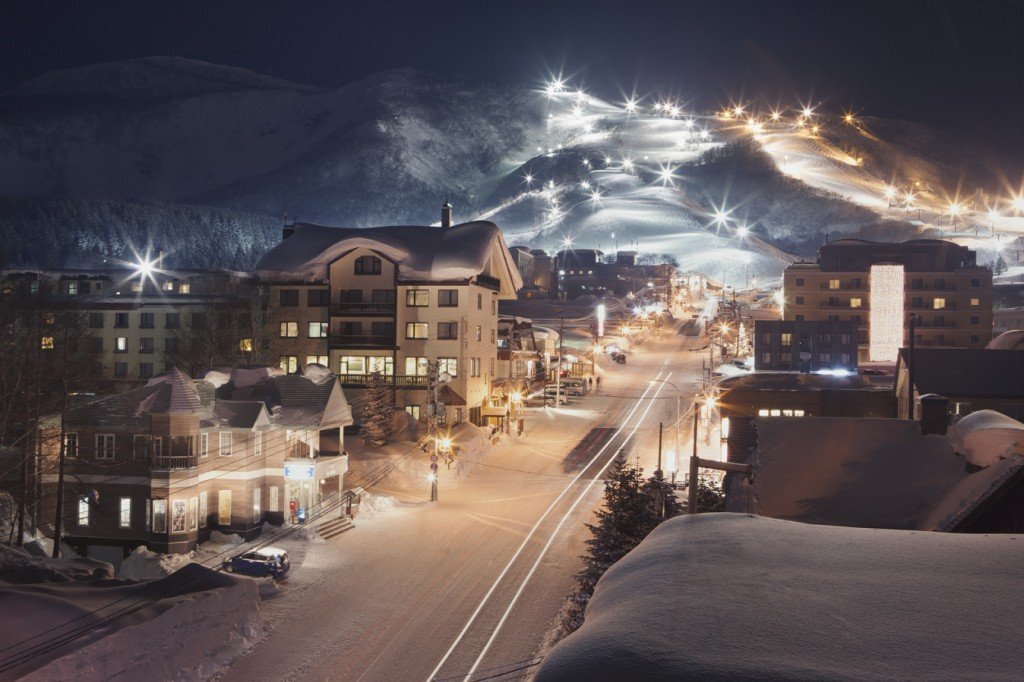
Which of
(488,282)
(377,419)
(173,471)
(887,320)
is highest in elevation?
(488,282)

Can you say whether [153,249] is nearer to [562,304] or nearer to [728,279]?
[562,304]

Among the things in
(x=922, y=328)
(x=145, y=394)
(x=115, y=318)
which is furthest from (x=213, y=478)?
(x=922, y=328)

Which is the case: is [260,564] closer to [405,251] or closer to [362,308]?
[362,308]

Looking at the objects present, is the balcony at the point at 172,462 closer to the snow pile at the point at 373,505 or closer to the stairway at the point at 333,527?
the stairway at the point at 333,527

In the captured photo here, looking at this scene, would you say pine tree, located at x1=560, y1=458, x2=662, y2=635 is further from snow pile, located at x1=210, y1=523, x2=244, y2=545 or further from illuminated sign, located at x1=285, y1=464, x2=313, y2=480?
snow pile, located at x1=210, y1=523, x2=244, y2=545

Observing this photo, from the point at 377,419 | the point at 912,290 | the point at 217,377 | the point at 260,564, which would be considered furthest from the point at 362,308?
the point at 912,290

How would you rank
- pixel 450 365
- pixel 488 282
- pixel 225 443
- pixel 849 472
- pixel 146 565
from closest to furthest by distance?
pixel 849 472
pixel 146 565
pixel 225 443
pixel 450 365
pixel 488 282

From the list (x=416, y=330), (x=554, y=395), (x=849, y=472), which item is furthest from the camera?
(x=554, y=395)
